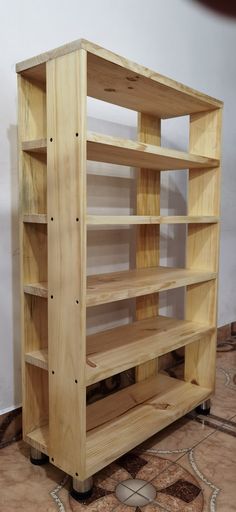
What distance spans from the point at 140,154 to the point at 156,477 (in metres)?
0.94

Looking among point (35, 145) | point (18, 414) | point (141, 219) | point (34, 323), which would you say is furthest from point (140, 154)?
point (18, 414)

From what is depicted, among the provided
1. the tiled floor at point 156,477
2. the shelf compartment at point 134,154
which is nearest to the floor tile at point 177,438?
the tiled floor at point 156,477

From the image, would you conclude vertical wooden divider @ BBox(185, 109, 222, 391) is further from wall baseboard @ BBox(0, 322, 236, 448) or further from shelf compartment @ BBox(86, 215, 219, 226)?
wall baseboard @ BBox(0, 322, 236, 448)

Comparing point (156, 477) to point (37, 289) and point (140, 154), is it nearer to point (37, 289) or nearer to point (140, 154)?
point (37, 289)

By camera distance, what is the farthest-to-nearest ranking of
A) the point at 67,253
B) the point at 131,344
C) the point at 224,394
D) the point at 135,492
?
1. the point at 224,394
2. the point at 131,344
3. the point at 135,492
4. the point at 67,253

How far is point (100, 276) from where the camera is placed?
1.48 m

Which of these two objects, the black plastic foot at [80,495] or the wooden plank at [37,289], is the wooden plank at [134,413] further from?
the wooden plank at [37,289]

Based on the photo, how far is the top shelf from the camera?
3.53ft

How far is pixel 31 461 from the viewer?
4.33ft

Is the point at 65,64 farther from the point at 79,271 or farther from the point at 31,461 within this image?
the point at 31,461

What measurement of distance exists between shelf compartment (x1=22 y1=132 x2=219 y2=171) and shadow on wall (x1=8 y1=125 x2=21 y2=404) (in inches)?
6.6

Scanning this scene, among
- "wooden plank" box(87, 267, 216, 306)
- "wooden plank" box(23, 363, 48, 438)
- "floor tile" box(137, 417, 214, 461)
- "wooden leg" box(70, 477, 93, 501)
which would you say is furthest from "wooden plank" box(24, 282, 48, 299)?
"floor tile" box(137, 417, 214, 461)

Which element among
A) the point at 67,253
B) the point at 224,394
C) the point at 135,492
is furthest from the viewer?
the point at 224,394

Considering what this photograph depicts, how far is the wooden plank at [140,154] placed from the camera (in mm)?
1132
